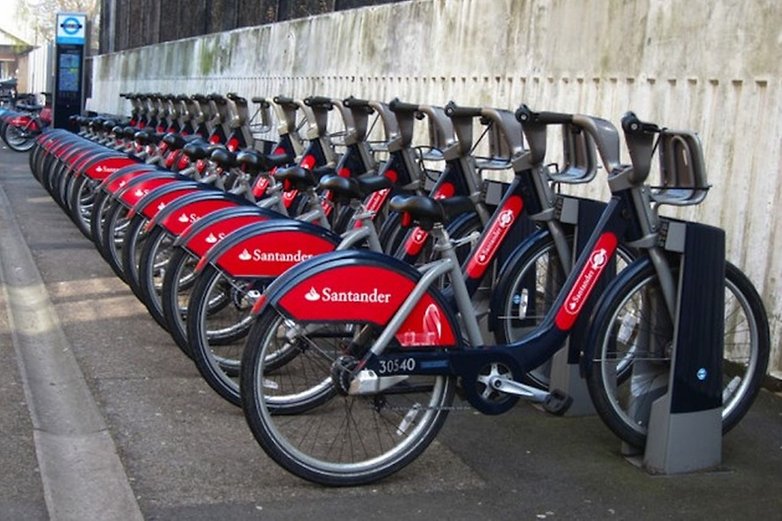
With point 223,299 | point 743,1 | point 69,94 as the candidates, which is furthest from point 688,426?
point 69,94

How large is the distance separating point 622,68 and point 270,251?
302 cm

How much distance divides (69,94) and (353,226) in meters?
19.3

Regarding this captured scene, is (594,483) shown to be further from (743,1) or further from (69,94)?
(69,94)

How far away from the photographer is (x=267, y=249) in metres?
5.77

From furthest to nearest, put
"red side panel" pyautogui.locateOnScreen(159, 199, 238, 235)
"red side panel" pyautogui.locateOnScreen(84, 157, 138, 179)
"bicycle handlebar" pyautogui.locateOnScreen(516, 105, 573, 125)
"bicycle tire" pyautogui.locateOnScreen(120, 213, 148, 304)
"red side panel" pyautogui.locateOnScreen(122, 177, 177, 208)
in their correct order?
"red side panel" pyautogui.locateOnScreen(84, 157, 138, 179) → "red side panel" pyautogui.locateOnScreen(122, 177, 177, 208) → "bicycle tire" pyautogui.locateOnScreen(120, 213, 148, 304) → "red side panel" pyautogui.locateOnScreen(159, 199, 238, 235) → "bicycle handlebar" pyautogui.locateOnScreen(516, 105, 573, 125)

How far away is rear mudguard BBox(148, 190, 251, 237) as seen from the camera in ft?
22.3

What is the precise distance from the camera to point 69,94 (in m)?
24.0

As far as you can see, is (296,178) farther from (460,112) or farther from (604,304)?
(604,304)

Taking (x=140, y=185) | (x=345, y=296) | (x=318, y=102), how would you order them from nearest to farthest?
(x=345, y=296), (x=318, y=102), (x=140, y=185)

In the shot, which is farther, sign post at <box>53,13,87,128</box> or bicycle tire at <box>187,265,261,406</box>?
sign post at <box>53,13,87,128</box>

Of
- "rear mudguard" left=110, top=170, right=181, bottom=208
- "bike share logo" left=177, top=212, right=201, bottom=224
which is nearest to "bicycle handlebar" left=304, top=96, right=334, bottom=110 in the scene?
"rear mudguard" left=110, top=170, right=181, bottom=208

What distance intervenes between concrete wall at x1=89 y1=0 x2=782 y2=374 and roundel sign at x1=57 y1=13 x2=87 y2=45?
38.3 ft

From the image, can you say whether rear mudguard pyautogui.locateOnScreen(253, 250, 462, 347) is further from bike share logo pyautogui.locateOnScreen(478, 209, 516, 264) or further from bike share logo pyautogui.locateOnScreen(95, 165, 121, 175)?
bike share logo pyautogui.locateOnScreen(95, 165, 121, 175)

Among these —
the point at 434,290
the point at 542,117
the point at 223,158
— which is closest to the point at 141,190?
the point at 223,158
